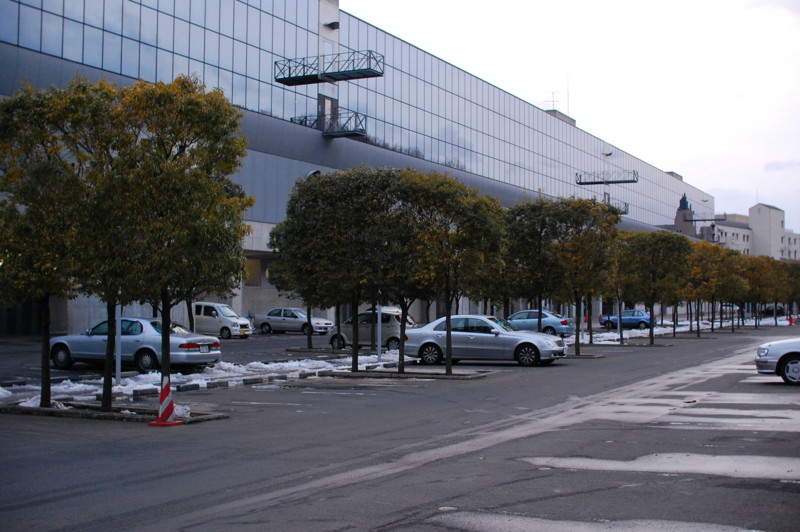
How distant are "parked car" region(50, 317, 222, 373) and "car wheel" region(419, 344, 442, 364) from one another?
691 cm

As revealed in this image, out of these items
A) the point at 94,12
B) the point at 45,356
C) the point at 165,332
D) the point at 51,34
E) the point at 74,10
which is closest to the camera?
the point at 45,356

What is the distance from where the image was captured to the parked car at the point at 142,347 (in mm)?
21969

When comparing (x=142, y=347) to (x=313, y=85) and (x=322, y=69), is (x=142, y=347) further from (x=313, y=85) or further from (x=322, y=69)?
(x=313, y=85)

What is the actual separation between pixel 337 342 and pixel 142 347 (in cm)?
1235

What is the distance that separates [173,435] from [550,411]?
256 inches

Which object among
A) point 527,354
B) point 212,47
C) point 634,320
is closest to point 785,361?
point 527,354

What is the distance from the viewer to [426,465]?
947cm

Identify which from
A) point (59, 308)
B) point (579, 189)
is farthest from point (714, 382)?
point (579, 189)

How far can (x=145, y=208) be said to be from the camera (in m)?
13.7

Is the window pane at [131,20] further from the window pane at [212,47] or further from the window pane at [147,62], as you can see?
the window pane at [212,47]

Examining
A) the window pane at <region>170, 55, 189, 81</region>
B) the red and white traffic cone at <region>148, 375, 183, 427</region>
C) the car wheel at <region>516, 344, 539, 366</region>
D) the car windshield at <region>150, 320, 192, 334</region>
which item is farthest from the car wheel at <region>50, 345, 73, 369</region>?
the window pane at <region>170, 55, 189, 81</region>

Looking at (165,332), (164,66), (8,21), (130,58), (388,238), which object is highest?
(164,66)

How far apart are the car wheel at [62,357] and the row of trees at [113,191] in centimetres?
948

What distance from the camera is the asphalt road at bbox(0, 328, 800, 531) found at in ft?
23.2
